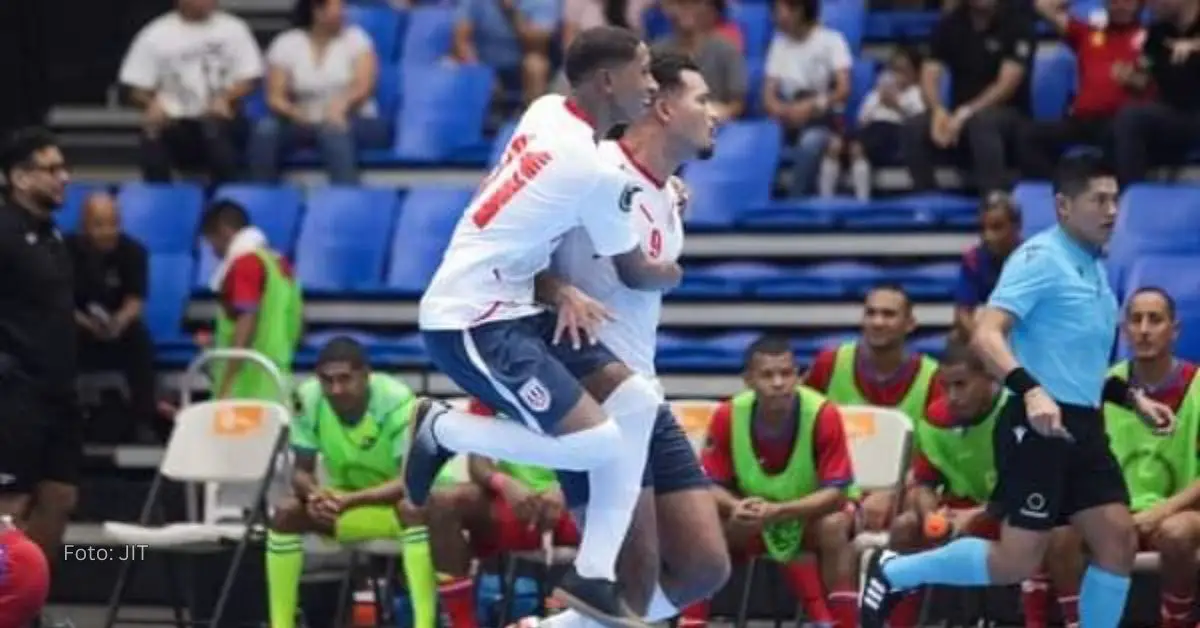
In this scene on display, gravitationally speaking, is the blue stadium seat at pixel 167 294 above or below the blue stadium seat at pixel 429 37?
below

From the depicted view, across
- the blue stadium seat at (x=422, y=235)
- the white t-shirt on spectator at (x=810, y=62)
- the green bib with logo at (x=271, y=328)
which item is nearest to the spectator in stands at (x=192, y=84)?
the blue stadium seat at (x=422, y=235)

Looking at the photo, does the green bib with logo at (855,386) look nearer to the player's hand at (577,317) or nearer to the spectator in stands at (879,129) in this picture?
the spectator in stands at (879,129)

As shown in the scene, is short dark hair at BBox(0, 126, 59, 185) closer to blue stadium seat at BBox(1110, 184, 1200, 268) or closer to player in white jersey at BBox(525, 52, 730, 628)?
player in white jersey at BBox(525, 52, 730, 628)

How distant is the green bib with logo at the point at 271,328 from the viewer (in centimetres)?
1323

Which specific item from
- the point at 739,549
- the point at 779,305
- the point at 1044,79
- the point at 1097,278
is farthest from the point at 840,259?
the point at 1097,278

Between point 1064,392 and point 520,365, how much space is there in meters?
2.00

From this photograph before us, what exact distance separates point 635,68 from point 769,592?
163 inches

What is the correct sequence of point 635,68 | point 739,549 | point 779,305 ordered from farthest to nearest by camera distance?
point 779,305, point 739,549, point 635,68

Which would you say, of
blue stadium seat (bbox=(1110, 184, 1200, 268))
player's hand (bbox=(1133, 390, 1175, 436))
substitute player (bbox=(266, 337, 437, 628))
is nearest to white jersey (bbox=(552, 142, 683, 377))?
player's hand (bbox=(1133, 390, 1175, 436))

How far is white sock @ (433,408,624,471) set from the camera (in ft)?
26.1

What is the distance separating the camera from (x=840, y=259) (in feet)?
43.8

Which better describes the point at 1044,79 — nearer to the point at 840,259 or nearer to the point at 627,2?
the point at 840,259

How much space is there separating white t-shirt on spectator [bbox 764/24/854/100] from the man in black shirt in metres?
4.28

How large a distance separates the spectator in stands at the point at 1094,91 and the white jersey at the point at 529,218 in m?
5.28
